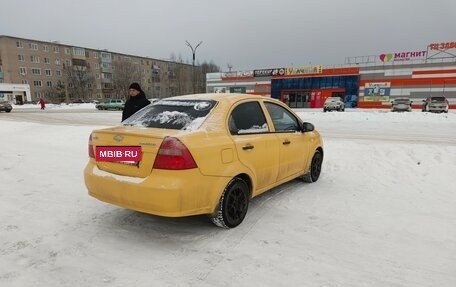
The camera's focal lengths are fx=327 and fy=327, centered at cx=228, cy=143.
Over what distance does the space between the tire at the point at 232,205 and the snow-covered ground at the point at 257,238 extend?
0.45 feet

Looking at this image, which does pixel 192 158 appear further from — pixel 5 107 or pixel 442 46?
pixel 442 46

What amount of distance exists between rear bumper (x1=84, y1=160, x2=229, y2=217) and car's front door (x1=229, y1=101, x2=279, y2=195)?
0.53 m

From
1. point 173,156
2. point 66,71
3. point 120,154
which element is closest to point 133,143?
point 120,154

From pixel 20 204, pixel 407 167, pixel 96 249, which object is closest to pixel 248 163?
pixel 96 249

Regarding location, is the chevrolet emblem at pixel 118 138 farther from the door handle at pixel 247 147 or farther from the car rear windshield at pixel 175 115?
the door handle at pixel 247 147

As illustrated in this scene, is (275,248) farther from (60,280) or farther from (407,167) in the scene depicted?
(407,167)

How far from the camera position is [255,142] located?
4.18 m

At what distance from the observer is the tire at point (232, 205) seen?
380 centimetres

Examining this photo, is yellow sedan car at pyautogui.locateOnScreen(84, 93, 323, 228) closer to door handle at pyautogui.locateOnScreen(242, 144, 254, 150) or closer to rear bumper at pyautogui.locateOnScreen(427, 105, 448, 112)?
door handle at pyautogui.locateOnScreen(242, 144, 254, 150)

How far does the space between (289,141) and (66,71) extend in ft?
279

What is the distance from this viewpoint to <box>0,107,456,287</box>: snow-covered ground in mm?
2967

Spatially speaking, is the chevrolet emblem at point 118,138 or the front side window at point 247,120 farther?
the front side window at point 247,120

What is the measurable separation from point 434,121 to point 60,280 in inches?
819

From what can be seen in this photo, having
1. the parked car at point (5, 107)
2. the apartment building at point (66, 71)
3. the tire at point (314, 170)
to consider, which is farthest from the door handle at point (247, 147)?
the apartment building at point (66, 71)
